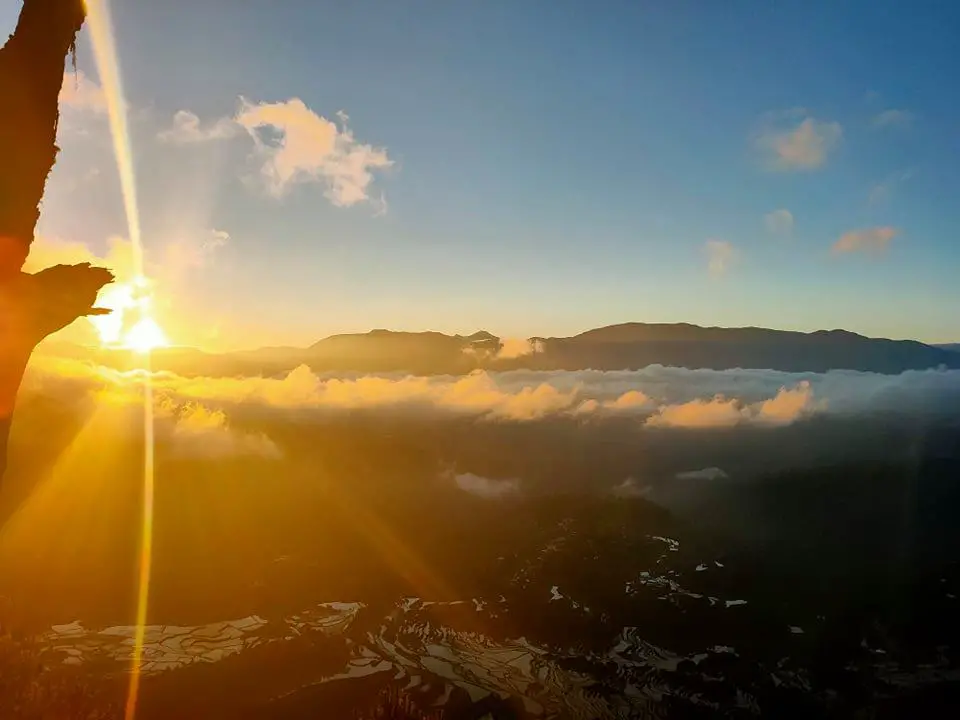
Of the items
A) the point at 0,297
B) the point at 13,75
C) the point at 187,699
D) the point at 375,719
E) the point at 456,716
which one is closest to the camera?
the point at 0,297

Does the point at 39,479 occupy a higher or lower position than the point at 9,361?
lower

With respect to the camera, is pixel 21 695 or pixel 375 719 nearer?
pixel 21 695

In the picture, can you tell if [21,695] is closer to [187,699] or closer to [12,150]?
[12,150]

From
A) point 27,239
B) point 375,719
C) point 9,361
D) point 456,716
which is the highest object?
point 27,239

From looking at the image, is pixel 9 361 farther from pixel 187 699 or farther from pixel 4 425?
pixel 187 699

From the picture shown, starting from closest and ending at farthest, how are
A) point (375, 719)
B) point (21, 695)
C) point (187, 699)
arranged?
point (21, 695) < point (375, 719) < point (187, 699)

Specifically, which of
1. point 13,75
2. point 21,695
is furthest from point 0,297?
point 21,695
